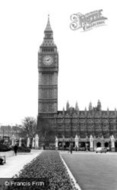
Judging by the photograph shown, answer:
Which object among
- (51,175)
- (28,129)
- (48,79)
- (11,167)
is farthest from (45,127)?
(51,175)

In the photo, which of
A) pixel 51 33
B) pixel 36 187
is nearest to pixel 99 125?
pixel 51 33

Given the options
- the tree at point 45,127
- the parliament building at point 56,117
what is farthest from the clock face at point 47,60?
the tree at point 45,127

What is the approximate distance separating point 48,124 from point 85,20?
10477 centimetres

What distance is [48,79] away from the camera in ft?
438

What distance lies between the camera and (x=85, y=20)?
2069 centimetres

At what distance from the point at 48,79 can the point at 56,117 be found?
16988mm

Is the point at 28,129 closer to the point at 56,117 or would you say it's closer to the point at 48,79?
the point at 56,117

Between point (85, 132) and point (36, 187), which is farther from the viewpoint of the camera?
point (85, 132)

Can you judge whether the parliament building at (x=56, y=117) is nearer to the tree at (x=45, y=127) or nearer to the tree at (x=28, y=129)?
the tree at (x=45, y=127)

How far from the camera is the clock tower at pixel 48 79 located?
428 feet

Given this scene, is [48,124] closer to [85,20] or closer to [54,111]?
[54,111]

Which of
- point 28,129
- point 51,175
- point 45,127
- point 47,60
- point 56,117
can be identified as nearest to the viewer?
point 51,175

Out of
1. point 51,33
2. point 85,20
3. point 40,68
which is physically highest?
point 51,33

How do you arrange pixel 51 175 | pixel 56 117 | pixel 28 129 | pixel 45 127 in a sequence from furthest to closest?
pixel 56 117
pixel 45 127
pixel 28 129
pixel 51 175
